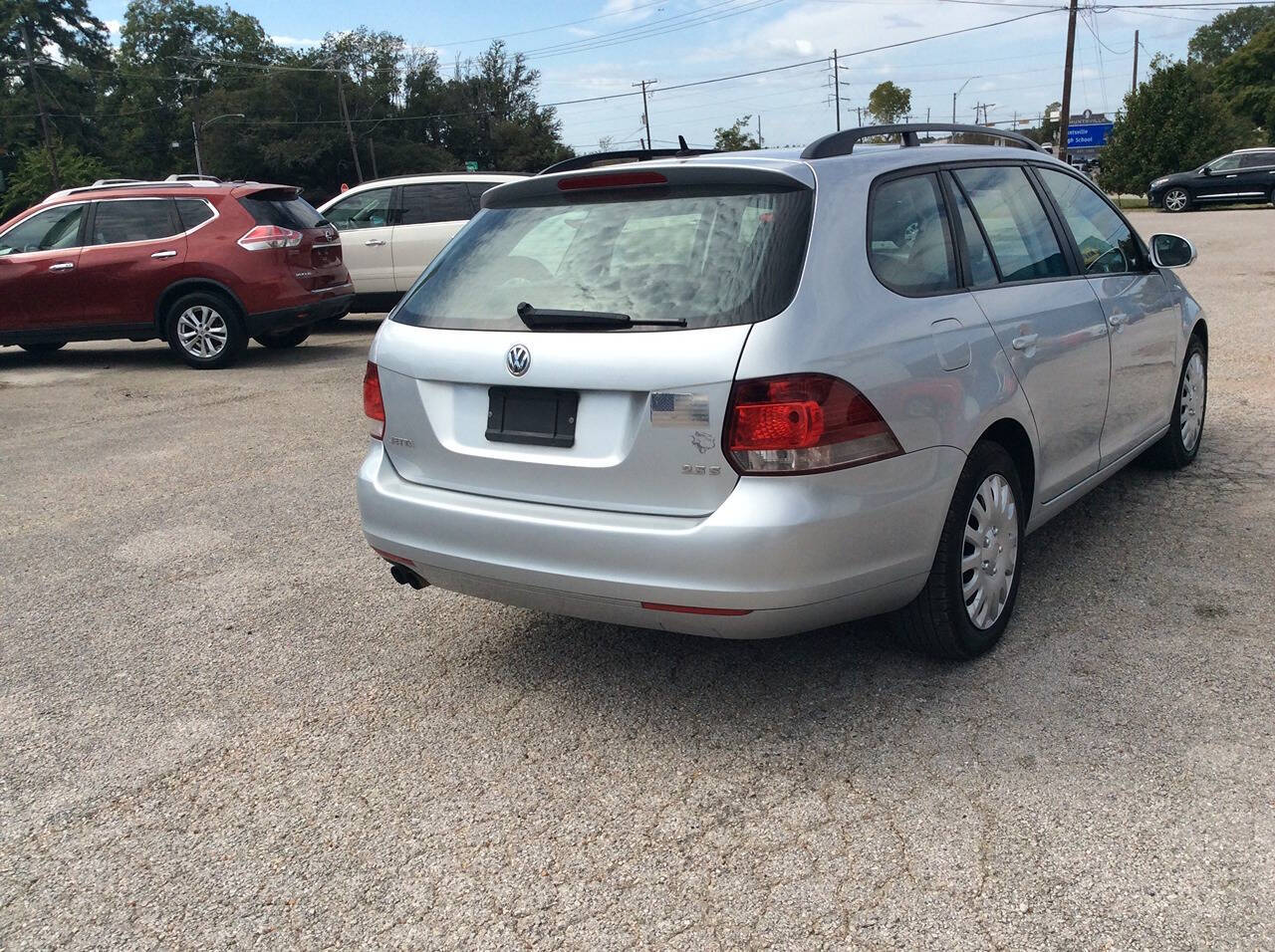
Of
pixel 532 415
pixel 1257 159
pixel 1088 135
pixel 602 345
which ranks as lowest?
pixel 1088 135

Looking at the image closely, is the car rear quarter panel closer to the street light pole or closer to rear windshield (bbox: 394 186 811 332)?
rear windshield (bbox: 394 186 811 332)

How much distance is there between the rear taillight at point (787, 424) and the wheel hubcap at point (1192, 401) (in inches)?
132

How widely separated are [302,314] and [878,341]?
947cm

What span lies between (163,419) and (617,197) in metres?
6.66

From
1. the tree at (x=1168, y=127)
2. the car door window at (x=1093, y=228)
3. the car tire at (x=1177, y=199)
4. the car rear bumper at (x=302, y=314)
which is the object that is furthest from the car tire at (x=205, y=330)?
the tree at (x=1168, y=127)

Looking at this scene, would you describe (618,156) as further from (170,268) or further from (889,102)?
(889,102)

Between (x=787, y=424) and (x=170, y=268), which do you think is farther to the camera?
(x=170, y=268)

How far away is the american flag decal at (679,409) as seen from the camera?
310 centimetres

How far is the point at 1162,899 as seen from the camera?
2.57 meters

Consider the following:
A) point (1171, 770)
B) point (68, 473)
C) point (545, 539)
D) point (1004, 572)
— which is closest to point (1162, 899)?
point (1171, 770)

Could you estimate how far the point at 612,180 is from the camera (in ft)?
11.8

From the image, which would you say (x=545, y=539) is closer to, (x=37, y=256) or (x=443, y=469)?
(x=443, y=469)

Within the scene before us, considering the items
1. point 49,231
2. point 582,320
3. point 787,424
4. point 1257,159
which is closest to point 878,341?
point 787,424

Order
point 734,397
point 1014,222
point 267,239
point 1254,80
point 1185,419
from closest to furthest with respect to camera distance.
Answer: point 734,397 → point 1014,222 → point 1185,419 → point 267,239 → point 1254,80
